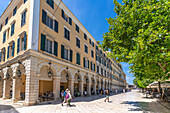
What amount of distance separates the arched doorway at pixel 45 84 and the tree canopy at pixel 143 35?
828cm

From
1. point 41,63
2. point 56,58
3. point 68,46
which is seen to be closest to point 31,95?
point 41,63

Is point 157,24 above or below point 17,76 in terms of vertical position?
above

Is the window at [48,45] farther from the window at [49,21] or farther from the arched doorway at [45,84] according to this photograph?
the arched doorway at [45,84]

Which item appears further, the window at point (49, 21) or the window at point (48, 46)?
the window at point (48, 46)

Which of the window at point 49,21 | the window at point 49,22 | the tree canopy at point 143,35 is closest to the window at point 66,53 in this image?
the window at point 49,21

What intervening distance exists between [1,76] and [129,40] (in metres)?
19.8

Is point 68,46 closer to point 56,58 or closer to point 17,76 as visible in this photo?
point 56,58

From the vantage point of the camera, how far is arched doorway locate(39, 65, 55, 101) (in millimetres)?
15433

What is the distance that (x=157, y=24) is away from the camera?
8.81 m

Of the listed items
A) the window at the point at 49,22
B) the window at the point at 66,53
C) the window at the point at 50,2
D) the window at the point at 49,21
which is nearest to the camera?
the window at the point at 49,21

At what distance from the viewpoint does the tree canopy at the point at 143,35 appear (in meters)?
7.73

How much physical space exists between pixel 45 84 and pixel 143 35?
1652 centimetres

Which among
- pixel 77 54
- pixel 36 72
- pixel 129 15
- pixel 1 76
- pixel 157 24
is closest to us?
pixel 157 24

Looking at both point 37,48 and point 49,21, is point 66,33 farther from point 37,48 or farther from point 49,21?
point 37,48
